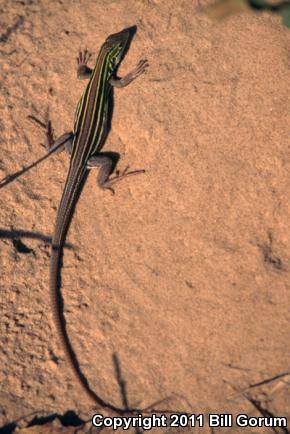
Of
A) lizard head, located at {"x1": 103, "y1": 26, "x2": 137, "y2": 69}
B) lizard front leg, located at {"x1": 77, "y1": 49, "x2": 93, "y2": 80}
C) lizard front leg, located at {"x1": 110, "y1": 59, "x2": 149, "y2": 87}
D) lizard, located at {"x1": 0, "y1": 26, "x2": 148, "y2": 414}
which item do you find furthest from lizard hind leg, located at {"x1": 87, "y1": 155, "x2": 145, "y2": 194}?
lizard head, located at {"x1": 103, "y1": 26, "x2": 137, "y2": 69}

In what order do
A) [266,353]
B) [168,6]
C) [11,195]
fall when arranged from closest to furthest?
[266,353]
[11,195]
[168,6]

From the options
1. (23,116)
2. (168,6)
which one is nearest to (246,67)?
(168,6)

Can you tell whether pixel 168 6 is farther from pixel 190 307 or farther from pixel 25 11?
pixel 190 307

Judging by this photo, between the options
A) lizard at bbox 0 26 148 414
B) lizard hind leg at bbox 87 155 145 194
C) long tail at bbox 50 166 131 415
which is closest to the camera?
long tail at bbox 50 166 131 415

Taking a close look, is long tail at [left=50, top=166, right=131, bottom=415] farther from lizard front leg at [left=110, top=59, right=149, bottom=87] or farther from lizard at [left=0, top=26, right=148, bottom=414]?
lizard front leg at [left=110, top=59, right=149, bottom=87]

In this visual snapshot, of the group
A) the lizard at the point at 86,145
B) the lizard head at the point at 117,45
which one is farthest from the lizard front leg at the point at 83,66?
the lizard head at the point at 117,45

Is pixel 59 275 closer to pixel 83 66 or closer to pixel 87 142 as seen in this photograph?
pixel 87 142

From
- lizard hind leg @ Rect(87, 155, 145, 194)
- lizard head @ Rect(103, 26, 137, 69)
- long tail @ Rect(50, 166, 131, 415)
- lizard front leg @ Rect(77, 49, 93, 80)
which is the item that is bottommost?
long tail @ Rect(50, 166, 131, 415)
